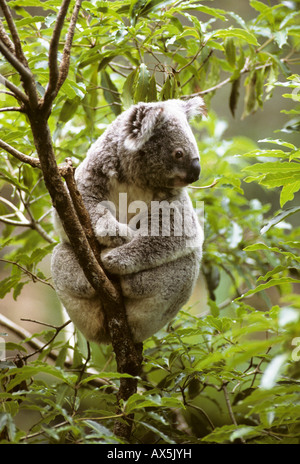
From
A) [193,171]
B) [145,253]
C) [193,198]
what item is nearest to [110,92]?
[193,171]

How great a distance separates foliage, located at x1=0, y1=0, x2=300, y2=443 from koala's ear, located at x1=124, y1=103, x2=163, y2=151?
217 mm

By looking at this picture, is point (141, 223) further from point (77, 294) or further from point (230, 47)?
point (230, 47)

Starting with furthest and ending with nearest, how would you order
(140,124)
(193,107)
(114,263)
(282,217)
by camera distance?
(193,107) < (140,124) < (114,263) < (282,217)

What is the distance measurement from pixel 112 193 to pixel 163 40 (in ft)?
3.48

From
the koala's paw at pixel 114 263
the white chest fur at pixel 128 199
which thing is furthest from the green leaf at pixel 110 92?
the koala's paw at pixel 114 263

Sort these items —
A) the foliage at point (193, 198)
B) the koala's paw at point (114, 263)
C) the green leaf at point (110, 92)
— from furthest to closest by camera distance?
the green leaf at point (110, 92)
the koala's paw at point (114, 263)
the foliage at point (193, 198)

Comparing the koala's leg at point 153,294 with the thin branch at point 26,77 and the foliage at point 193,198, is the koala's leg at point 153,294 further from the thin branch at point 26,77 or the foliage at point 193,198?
the thin branch at point 26,77

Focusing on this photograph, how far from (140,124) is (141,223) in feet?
1.68

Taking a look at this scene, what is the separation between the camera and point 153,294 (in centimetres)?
232

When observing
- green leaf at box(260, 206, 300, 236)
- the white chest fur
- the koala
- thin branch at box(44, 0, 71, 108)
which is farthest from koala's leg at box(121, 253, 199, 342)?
thin branch at box(44, 0, 71, 108)

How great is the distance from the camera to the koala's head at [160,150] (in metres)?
2.38

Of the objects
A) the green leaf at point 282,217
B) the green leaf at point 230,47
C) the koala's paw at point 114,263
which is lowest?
the koala's paw at point 114,263

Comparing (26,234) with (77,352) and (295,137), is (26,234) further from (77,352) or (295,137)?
(295,137)
